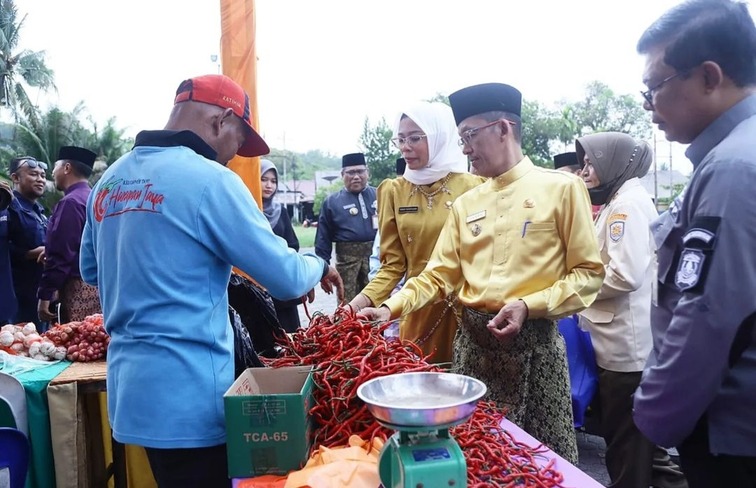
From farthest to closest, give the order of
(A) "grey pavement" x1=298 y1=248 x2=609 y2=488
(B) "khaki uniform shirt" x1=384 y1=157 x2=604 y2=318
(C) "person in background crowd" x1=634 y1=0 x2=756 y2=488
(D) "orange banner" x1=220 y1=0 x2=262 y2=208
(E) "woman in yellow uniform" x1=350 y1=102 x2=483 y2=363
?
(A) "grey pavement" x1=298 y1=248 x2=609 y2=488 < (D) "orange banner" x1=220 y1=0 x2=262 y2=208 < (E) "woman in yellow uniform" x1=350 y1=102 x2=483 y2=363 < (B) "khaki uniform shirt" x1=384 y1=157 x2=604 y2=318 < (C) "person in background crowd" x1=634 y1=0 x2=756 y2=488

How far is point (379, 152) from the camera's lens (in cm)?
4272

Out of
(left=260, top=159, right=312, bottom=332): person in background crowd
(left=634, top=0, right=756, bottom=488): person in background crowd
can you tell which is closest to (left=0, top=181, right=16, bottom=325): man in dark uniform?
(left=260, top=159, right=312, bottom=332): person in background crowd

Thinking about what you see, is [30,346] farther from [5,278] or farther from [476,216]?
[5,278]

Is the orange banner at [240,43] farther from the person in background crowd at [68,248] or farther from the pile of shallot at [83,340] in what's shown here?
the person in background crowd at [68,248]

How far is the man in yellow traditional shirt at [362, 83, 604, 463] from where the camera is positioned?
102 inches

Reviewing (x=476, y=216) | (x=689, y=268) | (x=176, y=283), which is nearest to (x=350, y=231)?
(x=476, y=216)

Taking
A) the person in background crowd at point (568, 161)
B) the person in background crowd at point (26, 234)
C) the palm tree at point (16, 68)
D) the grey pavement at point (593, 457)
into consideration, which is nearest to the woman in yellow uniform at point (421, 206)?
the grey pavement at point (593, 457)

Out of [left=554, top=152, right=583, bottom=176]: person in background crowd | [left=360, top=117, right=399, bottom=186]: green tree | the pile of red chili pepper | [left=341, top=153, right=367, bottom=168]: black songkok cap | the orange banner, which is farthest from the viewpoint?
[left=360, top=117, right=399, bottom=186]: green tree

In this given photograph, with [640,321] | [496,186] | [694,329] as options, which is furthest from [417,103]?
[694,329]

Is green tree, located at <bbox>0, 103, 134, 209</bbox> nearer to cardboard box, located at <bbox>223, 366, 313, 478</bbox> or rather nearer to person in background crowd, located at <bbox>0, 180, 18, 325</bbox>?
person in background crowd, located at <bbox>0, 180, 18, 325</bbox>

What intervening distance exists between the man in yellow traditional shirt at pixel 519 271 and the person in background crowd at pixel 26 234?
202 inches

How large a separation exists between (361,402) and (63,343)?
2.39 m

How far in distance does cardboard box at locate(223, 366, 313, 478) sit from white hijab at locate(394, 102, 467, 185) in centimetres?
201

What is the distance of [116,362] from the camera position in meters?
1.99
